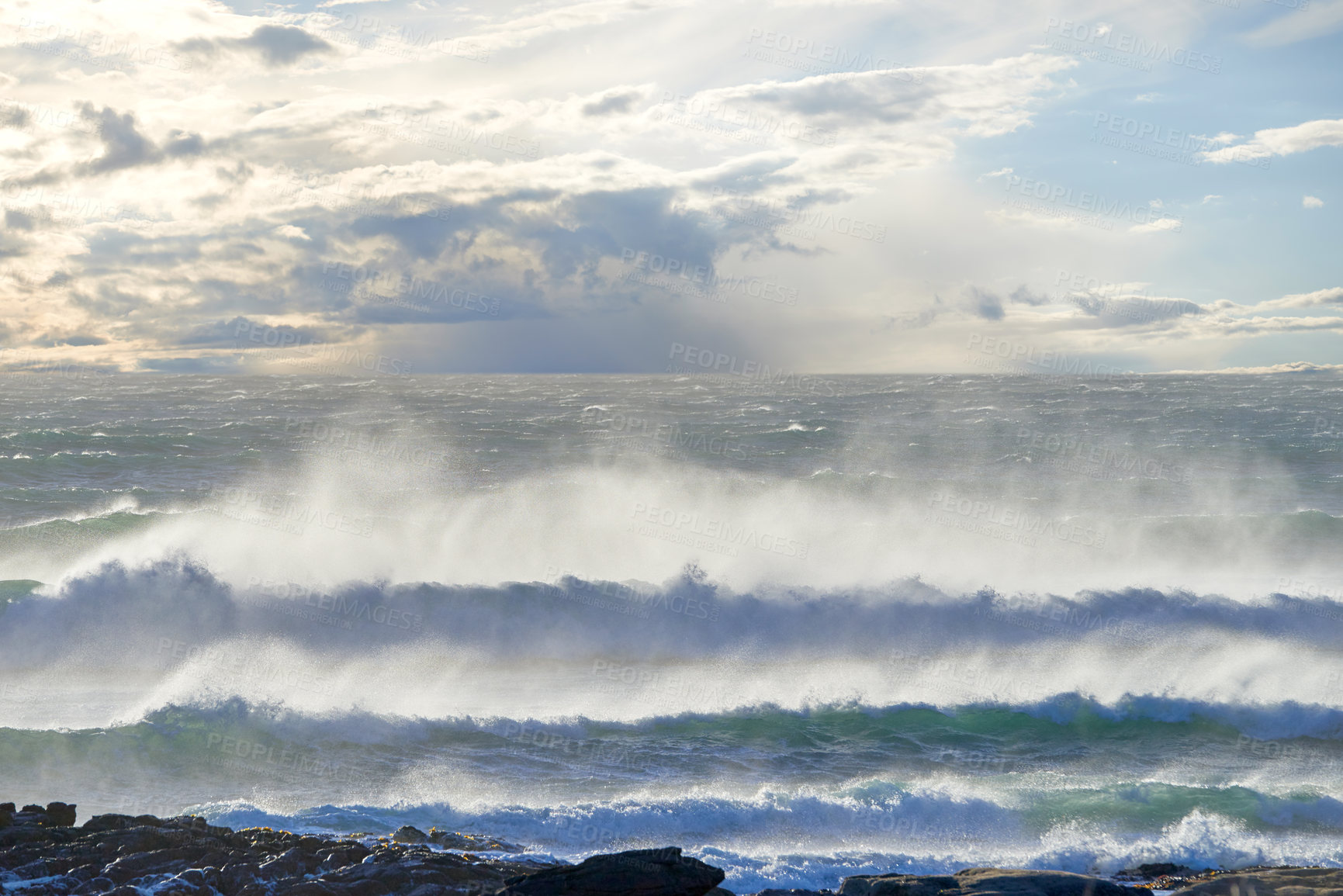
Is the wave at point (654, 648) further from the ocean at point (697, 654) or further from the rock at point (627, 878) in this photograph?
the rock at point (627, 878)

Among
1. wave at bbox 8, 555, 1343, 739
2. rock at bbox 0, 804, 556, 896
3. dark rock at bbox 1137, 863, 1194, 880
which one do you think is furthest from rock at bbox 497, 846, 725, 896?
wave at bbox 8, 555, 1343, 739

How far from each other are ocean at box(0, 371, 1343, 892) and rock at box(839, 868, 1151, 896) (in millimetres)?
903

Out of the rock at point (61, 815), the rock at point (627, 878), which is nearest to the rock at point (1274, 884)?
the rock at point (627, 878)

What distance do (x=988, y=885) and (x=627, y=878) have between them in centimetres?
279

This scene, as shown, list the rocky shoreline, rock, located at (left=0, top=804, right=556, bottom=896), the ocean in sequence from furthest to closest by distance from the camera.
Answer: the ocean
rock, located at (left=0, top=804, right=556, bottom=896)
the rocky shoreline

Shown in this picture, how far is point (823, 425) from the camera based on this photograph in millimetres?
42406

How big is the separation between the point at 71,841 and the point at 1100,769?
10828 millimetres

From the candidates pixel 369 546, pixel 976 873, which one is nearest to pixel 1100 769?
pixel 976 873

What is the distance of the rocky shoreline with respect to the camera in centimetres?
627

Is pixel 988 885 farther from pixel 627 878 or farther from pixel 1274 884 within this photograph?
pixel 627 878

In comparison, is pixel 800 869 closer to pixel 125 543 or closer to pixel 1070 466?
pixel 125 543

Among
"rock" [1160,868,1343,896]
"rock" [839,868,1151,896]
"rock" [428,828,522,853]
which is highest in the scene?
"rock" [839,868,1151,896]

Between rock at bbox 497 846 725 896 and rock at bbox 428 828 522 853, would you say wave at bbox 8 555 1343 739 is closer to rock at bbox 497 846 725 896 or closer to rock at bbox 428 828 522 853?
rock at bbox 428 828 522 853

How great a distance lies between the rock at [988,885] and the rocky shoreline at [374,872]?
0.5 inches
